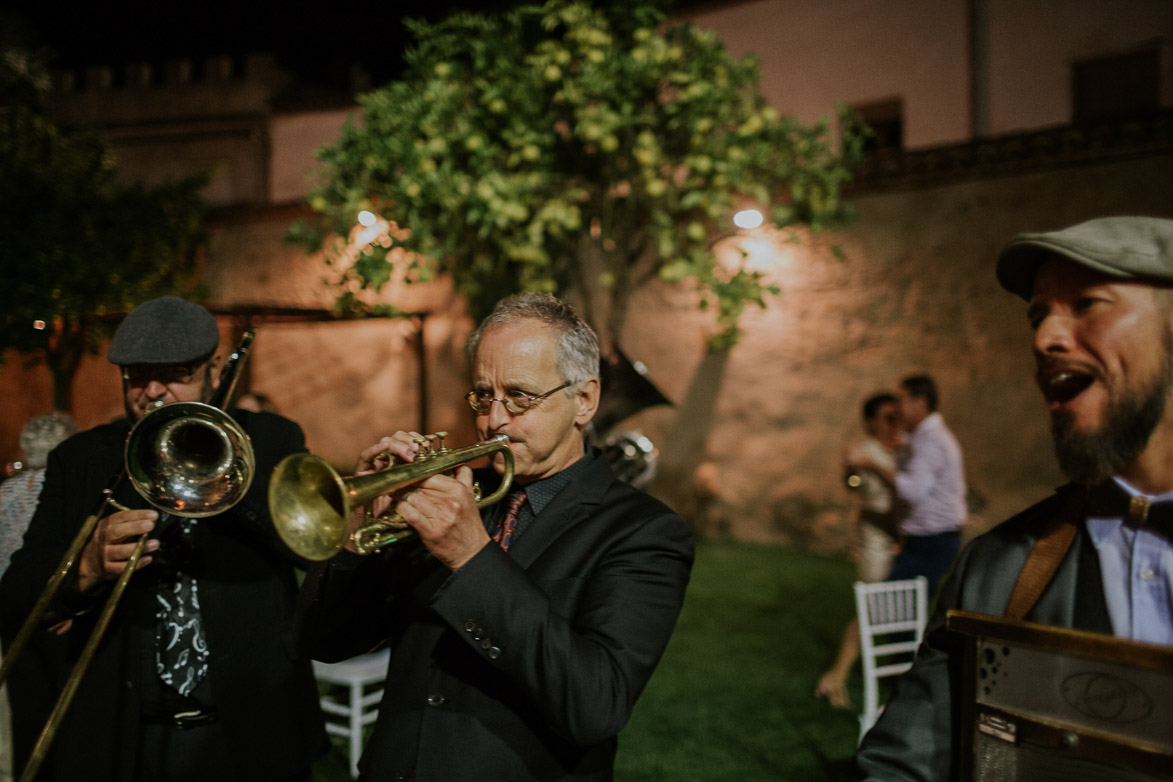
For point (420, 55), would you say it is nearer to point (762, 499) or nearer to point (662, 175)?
point (662, 175)

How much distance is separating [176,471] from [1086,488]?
245 cm

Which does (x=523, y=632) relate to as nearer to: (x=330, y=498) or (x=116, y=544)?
(x=330, y=498)

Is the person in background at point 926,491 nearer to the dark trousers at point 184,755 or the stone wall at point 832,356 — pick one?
the stone wall at point 832,356

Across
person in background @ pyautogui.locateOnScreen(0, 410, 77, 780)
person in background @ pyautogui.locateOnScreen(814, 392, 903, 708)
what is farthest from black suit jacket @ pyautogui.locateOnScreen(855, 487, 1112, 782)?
person in background @ pyautogui.locateOnScreen(814, 392, 903, 708)

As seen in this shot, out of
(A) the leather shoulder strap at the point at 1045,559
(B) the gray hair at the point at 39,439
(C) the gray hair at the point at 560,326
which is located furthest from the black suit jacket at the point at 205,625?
(A) the leather shoulder strap at the point at 1045,559

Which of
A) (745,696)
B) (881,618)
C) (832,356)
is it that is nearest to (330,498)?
(881,618)

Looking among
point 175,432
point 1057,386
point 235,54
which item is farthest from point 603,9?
point 235,54

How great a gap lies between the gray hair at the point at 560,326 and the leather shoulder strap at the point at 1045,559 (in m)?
1.14

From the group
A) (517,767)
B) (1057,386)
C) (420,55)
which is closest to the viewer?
(1057,386)

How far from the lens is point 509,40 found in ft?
23.1

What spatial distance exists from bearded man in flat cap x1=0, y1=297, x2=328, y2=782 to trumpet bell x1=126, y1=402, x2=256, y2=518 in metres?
0.23

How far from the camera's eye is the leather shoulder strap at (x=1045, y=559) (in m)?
1.52

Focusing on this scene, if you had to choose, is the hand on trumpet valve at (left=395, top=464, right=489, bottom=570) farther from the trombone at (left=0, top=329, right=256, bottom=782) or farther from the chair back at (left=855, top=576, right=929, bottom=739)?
the chair back at (left=855, top=576, right=929, bottom=739)

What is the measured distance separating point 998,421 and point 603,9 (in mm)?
6636
